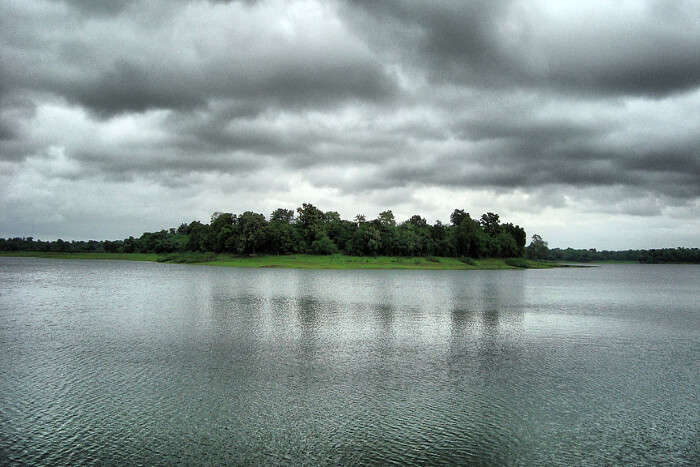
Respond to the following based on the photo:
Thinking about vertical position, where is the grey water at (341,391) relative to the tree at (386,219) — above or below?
below

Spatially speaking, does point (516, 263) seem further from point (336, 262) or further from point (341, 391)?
point (341, 391)

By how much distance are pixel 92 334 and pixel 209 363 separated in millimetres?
10955

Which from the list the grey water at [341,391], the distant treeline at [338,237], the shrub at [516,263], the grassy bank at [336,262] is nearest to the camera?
the grey water at [341,391]

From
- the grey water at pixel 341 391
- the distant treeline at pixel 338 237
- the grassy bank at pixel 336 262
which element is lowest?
the grey water at pixel 341 391

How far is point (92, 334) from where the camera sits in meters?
27.0

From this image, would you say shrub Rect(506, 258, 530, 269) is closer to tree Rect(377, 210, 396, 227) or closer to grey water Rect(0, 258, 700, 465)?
tree Rect(377, 210, 396, 227)

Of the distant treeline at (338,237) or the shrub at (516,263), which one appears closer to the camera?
the distant treeline at (338,237)

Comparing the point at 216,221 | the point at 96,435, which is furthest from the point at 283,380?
the point at 216,221

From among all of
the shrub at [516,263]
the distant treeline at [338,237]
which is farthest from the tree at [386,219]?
the shrub at [516,263]

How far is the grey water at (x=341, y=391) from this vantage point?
1227 centimetres

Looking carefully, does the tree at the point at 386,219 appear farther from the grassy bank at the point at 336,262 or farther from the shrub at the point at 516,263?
the shrub at the point at 516,263

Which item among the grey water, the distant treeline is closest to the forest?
the distant treeline

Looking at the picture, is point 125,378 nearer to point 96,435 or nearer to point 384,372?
point 96,435

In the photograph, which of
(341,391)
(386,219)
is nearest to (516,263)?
(386,219)
